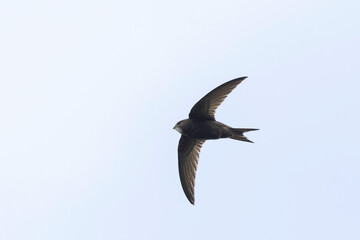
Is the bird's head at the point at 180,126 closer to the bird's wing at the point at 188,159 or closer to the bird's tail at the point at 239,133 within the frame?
the bird's wing at the point at 188,159

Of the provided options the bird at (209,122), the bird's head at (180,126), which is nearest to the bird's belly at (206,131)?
the bird at (209,122)

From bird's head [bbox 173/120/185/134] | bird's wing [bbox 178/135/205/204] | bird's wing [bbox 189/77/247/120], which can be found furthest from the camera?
bird's wing [bbox 178/135/205/204]

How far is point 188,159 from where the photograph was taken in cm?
1337

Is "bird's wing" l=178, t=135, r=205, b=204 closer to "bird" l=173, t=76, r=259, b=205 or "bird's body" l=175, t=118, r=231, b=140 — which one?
"bird" l=173, t=76, r=259, b=205

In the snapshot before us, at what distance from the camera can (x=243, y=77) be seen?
38.9ft

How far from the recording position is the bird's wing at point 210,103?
12.2m

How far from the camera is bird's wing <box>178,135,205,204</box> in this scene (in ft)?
43.5

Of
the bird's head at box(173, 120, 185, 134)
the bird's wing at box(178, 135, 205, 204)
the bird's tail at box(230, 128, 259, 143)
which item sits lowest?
the bird's wing at box(178, 135, 205, 204)

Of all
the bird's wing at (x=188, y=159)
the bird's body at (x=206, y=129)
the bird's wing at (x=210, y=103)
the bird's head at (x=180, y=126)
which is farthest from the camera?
the bird's wing at (x=188, y=159)

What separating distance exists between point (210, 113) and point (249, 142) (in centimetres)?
84

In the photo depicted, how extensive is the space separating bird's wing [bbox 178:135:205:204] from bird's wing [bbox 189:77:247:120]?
3.22 feet

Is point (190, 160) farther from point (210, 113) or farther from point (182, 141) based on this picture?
point (210, 113)

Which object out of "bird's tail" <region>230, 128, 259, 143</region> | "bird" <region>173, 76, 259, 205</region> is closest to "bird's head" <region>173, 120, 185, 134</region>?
"bird" <region>173, 76, 259, 205</region>

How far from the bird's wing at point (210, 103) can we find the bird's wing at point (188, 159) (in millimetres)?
983
